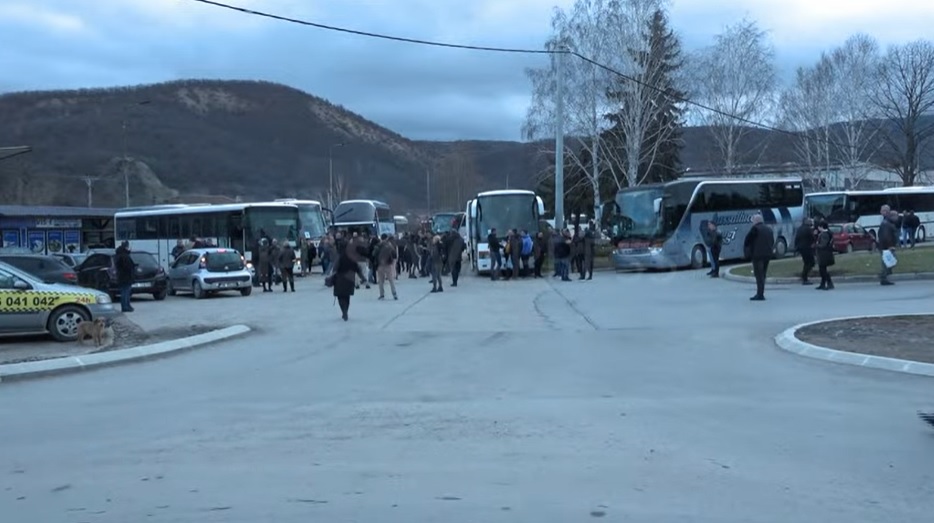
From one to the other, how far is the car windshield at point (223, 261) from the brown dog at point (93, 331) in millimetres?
13789

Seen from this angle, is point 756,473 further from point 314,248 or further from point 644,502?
point 314,248

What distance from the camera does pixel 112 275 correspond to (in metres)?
28.8

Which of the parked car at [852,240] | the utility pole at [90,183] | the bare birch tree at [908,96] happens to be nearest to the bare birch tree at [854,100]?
the bare birch tree at [908,96]

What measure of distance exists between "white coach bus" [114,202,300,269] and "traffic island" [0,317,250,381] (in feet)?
63.1

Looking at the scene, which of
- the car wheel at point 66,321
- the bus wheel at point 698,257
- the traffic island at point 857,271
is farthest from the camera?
the bus wheel at point 698,257

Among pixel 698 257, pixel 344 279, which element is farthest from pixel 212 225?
pixel 344 279

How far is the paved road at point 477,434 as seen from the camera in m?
6.39

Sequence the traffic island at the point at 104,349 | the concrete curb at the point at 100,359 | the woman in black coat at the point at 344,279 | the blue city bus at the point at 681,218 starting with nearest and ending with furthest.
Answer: the concrete curb at the point at 100,359
the traffic island at the point at 104,349
the woman in black coat at the point at 344,279
the blue city bus at the point at 681,218

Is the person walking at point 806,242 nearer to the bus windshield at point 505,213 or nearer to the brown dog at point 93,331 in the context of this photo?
the bus windshield at point 505,213

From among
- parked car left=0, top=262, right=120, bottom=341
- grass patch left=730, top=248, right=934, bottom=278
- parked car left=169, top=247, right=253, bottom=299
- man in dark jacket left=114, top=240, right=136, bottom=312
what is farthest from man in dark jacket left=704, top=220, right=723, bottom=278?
parked car left=0, top=262, right=120, bottom=341

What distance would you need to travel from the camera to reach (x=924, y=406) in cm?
958

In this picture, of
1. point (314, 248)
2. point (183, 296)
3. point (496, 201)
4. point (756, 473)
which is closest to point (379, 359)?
point (756, 473)

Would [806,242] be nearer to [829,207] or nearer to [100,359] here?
[100,359]

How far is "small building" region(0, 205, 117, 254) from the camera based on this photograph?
50250mm
